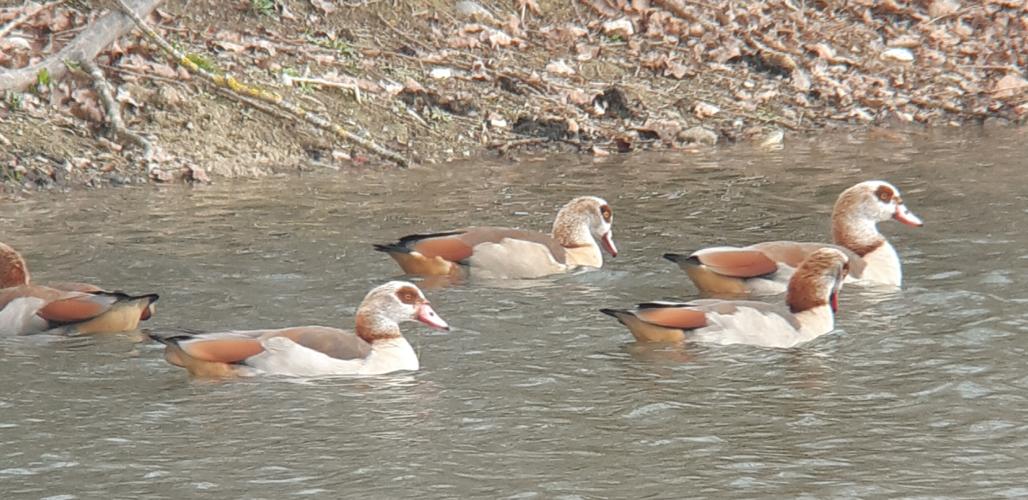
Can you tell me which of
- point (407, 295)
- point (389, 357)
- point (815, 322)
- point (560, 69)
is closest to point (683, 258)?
point (815, 322)

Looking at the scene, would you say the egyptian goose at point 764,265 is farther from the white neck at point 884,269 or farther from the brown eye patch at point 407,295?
the brown eye patch at point 407,295

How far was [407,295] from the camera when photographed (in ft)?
30.2

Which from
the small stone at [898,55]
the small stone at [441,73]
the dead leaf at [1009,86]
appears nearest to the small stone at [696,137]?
the small stone at [441,73]

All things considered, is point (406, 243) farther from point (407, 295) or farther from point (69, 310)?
point (69, 310)

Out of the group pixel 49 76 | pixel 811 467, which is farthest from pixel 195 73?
pixel 811 467

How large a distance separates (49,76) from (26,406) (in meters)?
7.65

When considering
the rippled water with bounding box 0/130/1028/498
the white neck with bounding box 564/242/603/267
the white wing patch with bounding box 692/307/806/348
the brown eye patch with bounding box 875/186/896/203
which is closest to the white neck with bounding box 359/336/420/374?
the rippled water with bounding box 0/130/1028/498

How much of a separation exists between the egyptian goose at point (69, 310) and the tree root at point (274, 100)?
19.5 ft

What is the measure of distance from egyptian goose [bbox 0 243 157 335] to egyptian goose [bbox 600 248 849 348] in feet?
8.68

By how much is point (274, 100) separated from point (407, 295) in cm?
673

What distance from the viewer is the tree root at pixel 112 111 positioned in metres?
14.9

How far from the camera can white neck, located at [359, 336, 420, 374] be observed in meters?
8.95

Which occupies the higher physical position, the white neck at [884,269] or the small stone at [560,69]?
the small stone at [560,69]

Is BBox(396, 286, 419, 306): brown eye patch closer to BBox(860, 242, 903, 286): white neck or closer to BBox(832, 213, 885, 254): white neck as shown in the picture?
BBox(860, 242, 903, 286): white neck
